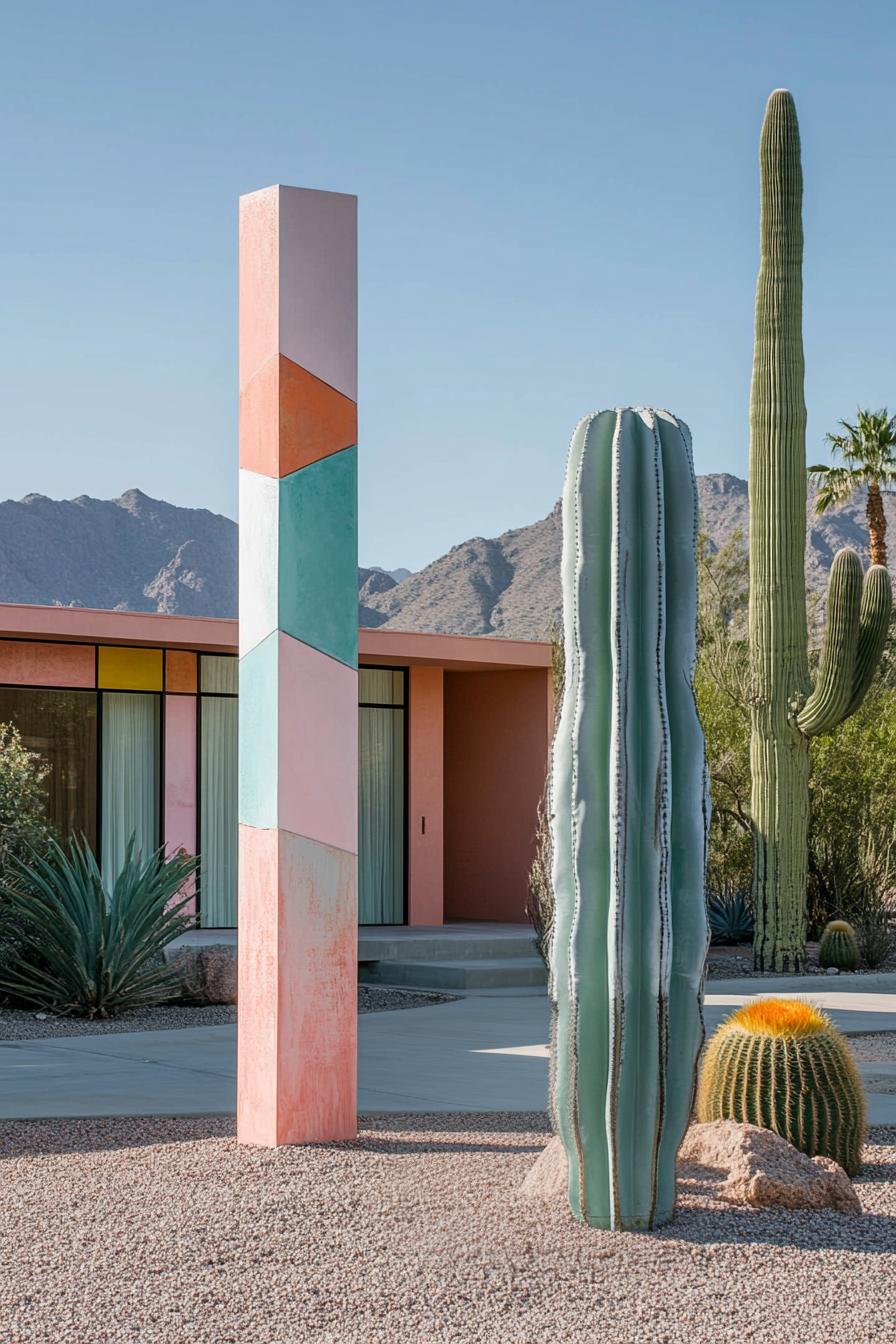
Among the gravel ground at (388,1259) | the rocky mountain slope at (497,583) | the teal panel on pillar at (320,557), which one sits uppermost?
the rocky mountain slope at (497,583)

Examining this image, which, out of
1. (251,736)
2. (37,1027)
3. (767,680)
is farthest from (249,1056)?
(767,680)

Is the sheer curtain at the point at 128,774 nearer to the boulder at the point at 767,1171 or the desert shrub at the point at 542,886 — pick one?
the desert shrub at the point at 542,886

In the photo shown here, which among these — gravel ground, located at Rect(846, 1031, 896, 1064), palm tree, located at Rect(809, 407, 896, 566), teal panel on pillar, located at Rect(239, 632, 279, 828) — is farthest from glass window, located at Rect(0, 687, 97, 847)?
palm tree, located at Rect(809, 407, 896, 566)

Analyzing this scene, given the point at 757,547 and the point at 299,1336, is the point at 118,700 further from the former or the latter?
the point at 299,1336

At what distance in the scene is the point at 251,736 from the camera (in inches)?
291

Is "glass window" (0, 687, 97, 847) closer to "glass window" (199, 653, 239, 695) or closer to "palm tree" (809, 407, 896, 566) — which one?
"glass window" (199, 653, 239, 695)

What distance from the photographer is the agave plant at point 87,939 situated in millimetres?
12766

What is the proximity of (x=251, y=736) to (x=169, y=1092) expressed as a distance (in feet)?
8.11

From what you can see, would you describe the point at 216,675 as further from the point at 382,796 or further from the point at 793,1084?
the point at 793,1084

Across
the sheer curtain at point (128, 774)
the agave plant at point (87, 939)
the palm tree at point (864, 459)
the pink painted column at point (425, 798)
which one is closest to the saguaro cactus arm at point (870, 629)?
the agave plant at point (87, 939)

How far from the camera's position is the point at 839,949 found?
17.2 meters

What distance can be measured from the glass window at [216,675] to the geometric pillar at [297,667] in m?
11.8

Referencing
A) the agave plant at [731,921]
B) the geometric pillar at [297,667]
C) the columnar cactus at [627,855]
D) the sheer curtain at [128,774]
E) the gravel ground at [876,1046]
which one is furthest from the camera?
the agave plant at [731,921]

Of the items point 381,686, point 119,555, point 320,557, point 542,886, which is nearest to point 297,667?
point 320,557
